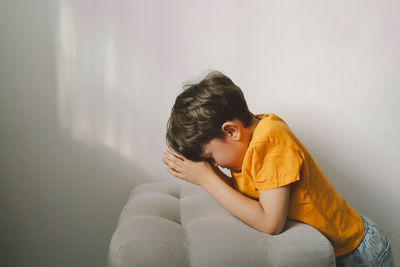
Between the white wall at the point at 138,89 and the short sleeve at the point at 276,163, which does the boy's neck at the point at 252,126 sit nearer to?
the short sleeve at the point at 276,163

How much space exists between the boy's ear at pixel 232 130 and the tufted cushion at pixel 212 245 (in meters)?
0.21

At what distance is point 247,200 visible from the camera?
87 centimetres

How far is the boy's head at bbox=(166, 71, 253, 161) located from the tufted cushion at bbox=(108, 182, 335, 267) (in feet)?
0.66

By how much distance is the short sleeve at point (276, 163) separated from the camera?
0.80m

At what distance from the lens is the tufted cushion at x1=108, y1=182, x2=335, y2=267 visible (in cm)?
71

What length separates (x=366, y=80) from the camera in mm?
1375

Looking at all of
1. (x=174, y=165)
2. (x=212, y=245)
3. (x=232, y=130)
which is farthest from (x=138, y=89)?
(x=212, y=245)

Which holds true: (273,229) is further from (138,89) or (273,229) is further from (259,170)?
(138,89)

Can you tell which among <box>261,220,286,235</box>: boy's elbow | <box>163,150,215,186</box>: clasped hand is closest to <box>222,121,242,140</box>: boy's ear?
<box>163,150,215,186</box>: clasped hand

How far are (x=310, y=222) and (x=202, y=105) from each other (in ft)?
1.30

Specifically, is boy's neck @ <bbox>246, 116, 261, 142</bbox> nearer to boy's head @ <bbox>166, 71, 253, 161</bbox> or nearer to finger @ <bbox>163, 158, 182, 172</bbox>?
boy's head @ <bbox>166, 71, 253, 161</bbox>

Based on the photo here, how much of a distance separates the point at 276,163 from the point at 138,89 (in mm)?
695

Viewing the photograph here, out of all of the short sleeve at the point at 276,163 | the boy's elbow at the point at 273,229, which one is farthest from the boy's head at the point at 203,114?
the boy's elbow at the point at 273,229

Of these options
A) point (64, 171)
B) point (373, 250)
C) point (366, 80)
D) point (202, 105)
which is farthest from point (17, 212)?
point (366, 80)
